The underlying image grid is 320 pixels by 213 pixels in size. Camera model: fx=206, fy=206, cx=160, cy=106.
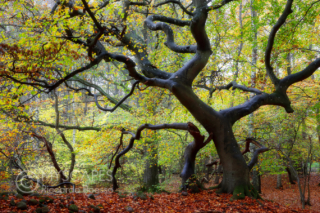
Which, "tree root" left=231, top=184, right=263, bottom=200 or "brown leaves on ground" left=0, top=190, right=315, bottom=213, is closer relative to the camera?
"brown leaves on ground" left=0, top=190, right=315, bottom=213

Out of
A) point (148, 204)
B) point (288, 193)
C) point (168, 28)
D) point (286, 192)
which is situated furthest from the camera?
point (286, 192)

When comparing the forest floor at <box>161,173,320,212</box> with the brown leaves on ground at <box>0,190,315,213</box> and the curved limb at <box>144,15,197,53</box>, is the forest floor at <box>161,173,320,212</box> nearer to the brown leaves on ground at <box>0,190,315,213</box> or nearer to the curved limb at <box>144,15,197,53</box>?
the brown leaves on ground at <box>0,190,315,213</box>

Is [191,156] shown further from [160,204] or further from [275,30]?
[275,30]

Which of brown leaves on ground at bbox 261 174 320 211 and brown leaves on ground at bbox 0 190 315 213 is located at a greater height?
brown leaves on ground at bbox 0 190 315 213

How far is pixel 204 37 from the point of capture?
5402 mm

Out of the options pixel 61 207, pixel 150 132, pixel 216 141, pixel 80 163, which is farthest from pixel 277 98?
pixel 80 163

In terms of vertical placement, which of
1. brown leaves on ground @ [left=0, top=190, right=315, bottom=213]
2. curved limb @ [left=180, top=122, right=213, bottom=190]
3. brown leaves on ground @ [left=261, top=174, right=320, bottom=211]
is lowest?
brown leaves on ground @ [left=261, top=174, right=320, bottom=211]

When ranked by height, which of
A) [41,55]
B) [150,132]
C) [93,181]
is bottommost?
[93,181]

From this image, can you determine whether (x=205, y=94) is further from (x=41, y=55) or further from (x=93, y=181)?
(x=93, y=181)

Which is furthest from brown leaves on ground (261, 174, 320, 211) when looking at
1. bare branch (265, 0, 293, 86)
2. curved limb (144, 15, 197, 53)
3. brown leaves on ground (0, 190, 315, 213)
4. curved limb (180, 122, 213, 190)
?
curved limb (144, 15, 197, 53)

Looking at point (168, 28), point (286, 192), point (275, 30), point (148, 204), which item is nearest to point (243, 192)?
point (148, 204)

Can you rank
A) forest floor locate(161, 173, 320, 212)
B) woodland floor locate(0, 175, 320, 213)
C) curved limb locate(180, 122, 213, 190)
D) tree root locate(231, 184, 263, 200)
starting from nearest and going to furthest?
woodland floor locate(0, 175, 320, 213) → tree root locate(231, 184, 263, 200) → curved limb locate(180, 122, 213, 190) → forest floor locate(161, 173, 320, 212)

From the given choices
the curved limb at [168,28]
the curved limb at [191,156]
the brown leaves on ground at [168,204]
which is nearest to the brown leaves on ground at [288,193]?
the curved limb at [191,156]

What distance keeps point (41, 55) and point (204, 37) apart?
152 inches
